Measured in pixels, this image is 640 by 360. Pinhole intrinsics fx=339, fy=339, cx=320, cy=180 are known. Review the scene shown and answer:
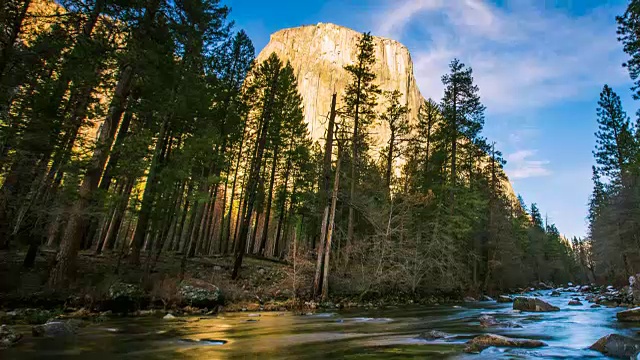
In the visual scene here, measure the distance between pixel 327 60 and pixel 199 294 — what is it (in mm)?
158716

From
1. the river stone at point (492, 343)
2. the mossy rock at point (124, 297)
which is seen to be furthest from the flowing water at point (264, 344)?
the mossy rock at point (124, 297)

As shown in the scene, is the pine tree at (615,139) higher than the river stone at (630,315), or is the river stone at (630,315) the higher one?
the pine tree at (615,139)

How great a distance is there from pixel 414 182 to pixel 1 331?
25.5 m

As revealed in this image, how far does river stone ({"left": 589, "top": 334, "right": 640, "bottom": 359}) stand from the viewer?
5325mm

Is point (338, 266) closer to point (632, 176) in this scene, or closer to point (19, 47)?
point (19, 47)

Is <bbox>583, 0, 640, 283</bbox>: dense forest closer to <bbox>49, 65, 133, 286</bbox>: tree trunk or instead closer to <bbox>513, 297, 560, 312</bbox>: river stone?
<bbox>513, 297, 560, 312</bbox>: river stone

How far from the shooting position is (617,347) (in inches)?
221

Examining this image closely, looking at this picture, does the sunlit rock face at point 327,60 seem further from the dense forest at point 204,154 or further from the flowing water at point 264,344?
the flowing water at point 264,344

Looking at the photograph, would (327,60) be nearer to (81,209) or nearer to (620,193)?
(620,193)

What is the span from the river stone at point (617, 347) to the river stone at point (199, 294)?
11788 mm

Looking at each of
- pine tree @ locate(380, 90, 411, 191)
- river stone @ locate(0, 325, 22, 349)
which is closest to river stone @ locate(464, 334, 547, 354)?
river stone @ locate(0, 325, 22, 349)

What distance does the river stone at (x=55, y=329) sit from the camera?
6418 mm

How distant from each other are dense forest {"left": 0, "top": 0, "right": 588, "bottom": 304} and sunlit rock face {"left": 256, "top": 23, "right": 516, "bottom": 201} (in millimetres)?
115606

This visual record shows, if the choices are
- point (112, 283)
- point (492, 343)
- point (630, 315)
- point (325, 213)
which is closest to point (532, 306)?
point (630, 315)
